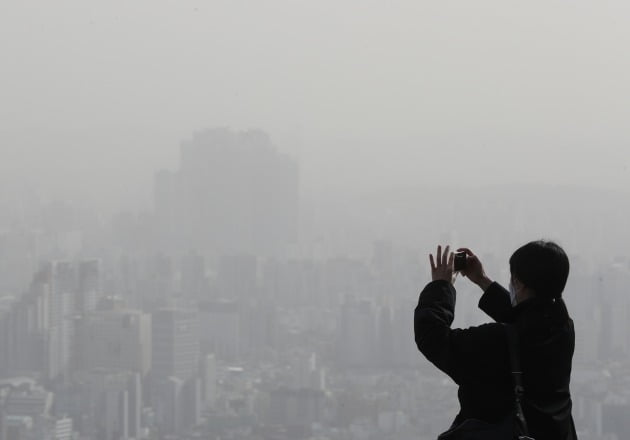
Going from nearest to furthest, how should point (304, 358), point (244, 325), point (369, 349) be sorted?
point (369, 349)
point (304, 358)
point (244, 325)

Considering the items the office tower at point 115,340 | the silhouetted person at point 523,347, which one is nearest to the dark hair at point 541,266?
the silhouetted person at point 523,347

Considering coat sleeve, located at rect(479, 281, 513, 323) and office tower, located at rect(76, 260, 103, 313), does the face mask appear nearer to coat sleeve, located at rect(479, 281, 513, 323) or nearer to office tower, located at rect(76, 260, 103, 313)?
coat sleeve, located at rect(479, 281, 513, 323)

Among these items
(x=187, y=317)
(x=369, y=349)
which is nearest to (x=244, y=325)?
(x=187, y=317)

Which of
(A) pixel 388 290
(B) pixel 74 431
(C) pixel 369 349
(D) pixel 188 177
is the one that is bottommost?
(B) pixel 74 431

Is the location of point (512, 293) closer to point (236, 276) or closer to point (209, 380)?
point (209, 380)

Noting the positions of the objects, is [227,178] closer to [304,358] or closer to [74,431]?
[304,358]

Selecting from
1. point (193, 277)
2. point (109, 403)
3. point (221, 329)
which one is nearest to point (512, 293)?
point (109, 403)
